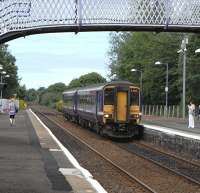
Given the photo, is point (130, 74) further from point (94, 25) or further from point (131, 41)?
point (94, 25)

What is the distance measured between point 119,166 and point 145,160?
110 inches

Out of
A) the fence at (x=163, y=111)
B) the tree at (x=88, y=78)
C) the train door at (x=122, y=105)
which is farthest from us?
the tree at (x=88, y=78)

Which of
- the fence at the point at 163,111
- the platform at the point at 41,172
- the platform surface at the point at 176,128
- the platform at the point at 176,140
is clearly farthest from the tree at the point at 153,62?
the platform at the point at 41,172

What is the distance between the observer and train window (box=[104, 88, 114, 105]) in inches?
1281

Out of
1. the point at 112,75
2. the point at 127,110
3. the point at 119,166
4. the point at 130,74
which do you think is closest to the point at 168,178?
the point at 119,166

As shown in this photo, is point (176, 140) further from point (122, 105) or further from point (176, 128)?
point (176, 128)

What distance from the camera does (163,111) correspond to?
84188 mm

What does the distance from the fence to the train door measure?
4013cm

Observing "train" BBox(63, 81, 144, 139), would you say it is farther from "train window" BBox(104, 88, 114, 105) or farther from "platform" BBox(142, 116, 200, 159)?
"platform" BBox(142, 116, 200, 159)

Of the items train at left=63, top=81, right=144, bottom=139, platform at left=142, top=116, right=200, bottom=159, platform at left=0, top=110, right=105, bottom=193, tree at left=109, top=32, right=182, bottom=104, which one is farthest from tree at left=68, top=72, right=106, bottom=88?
platform at left=0, top=110, right=105, bottom=193

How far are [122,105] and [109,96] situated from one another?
78cm

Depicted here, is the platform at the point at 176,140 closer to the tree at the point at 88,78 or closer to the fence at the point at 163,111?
the fence at the point at 163,111

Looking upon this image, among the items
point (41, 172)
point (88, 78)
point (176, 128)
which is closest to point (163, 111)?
point (176, 128)

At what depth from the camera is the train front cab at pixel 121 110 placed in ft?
106
